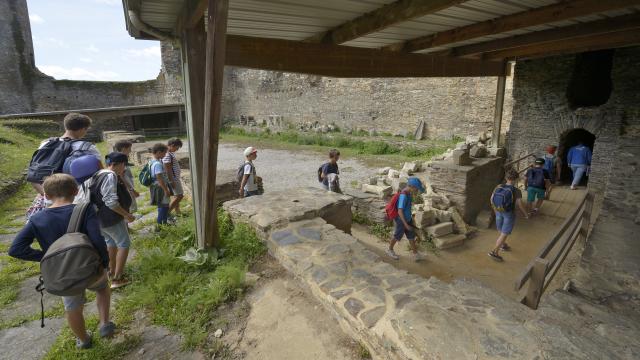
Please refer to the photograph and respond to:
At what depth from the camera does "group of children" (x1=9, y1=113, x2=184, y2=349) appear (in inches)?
87.9

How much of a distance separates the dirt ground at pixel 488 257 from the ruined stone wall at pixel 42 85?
59.1 ft

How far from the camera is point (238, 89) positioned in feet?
76.8

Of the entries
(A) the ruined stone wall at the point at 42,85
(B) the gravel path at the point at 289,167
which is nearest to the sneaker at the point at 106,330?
(B) the gravel path at the point at 289,167

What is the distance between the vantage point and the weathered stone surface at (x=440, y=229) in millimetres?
6242

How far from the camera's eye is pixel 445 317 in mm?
2076

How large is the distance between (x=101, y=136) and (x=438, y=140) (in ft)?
53.7

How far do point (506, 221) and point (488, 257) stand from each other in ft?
2.65

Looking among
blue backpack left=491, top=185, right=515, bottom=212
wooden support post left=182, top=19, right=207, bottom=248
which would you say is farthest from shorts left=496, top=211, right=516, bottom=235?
wooden support post left=182, top=19, right=207, bottom=248

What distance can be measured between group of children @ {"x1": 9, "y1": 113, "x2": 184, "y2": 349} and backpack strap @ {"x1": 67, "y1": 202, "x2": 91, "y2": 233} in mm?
20

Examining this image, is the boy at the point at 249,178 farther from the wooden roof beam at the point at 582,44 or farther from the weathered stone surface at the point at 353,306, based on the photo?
the wooden roof beam at the point at 582,44

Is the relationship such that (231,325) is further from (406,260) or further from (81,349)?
(406,260)

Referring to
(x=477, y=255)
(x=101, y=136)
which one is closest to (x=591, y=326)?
(x=477, y=255)

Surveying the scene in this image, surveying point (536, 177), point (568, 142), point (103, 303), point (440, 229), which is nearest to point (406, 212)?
point (440, 229)

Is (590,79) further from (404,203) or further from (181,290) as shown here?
(181,290)
